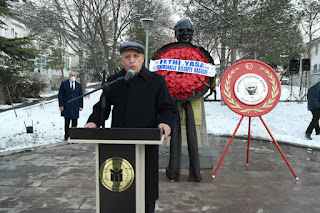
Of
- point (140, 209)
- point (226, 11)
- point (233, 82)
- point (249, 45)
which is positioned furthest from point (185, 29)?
point (249, 45)

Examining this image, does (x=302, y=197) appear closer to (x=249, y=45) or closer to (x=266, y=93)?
(x=266, y=93)

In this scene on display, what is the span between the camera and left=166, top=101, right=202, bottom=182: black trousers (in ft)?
14.7

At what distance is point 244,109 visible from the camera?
4578 mm

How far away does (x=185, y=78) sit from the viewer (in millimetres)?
4500

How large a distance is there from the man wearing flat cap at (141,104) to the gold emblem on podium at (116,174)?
0.31m

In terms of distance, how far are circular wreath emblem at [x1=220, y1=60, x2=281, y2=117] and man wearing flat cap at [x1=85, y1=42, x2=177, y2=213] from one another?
230 cm

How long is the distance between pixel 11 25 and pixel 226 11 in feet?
73.2

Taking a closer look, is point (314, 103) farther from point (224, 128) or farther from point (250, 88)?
point (250, 88)

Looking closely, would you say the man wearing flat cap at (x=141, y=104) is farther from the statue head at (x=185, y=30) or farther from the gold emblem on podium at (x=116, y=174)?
the statue head at (x=185, y=30)

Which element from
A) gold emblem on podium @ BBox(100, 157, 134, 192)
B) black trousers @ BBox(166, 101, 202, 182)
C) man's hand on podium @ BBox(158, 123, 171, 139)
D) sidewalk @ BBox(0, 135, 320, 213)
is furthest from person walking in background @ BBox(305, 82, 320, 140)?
gold emblem on podium @ BBox(100, 157, 134, 192)

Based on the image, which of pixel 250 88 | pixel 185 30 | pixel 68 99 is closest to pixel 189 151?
pixel 250 88

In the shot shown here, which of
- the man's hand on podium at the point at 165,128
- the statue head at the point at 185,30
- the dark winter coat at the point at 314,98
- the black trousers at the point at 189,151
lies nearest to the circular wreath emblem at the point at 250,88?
the black trousers at the point at 189,151

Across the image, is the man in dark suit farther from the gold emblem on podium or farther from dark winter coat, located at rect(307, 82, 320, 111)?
dark winter coat, located at rect(307, 82, 320, 111)

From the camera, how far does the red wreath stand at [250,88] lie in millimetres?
4559
